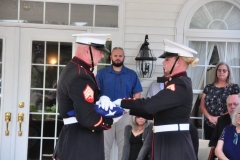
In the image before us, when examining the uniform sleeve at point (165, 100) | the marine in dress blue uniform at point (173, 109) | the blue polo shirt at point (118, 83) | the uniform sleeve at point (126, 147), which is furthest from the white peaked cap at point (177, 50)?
the blue polo shirt at point (118, 83)

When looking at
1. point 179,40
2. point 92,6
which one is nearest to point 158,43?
point 179,40

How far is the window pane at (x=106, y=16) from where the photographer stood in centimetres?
586

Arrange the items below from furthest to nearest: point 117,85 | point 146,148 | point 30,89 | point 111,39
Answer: point 111,39 → point 30,89 → point 117,85 → point 146,148

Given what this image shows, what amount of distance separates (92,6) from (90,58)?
2980 mm

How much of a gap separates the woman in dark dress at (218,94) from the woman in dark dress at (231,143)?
1314 millimetres

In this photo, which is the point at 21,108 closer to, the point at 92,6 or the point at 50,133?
the point at 50,133

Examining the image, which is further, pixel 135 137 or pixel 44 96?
pixel 44 96

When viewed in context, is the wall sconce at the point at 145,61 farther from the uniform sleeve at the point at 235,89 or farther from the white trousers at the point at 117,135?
the uniform sleeve at the point at 235,89

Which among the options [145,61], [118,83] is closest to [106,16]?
[145,61]

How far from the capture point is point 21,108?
5.71 meters

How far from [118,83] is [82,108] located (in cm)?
276

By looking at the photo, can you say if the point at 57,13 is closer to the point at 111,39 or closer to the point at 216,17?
the point at 111,39

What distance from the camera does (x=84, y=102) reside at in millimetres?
2805

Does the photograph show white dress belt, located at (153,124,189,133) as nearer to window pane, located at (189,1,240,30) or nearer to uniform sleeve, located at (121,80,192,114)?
uniform sleeve, located at (121,80,192,114)
